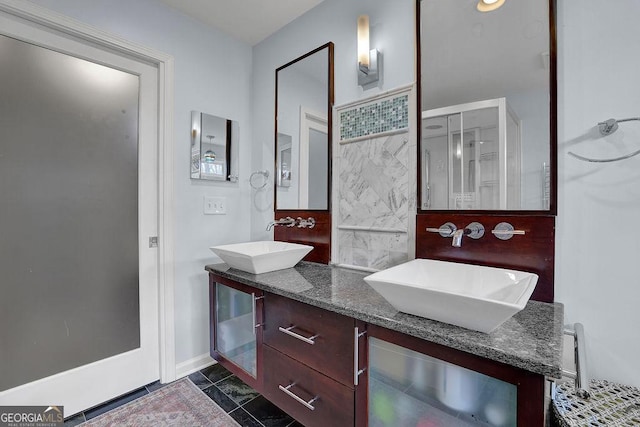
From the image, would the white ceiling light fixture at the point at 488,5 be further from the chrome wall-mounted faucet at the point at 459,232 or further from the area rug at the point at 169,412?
the area rug at the point at 169,412

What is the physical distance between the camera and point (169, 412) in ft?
5.41

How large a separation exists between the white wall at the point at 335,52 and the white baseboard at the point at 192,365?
3.20 ft

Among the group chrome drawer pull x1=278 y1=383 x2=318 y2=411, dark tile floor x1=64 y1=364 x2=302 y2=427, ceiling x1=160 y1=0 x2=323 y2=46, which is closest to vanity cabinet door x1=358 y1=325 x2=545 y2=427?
chrome drawer pull x1=278 y1=383 x2=318 y2=411

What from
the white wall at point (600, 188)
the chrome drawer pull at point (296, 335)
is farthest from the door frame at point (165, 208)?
the white wall at point (600, 188)

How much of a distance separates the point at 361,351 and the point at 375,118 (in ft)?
4.00

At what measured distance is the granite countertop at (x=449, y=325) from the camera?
736 millimetres

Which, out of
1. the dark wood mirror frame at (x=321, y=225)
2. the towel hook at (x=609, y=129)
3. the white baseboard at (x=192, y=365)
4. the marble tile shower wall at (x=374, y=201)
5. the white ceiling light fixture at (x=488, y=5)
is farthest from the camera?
the white baseboard at (x=192, y=365)

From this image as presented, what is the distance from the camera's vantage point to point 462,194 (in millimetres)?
1336

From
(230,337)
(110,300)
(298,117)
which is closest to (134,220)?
(110,300)

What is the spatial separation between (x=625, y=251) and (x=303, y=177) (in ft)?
5.28

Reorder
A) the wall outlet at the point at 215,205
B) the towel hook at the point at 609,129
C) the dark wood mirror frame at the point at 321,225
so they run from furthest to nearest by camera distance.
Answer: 1. the wall outlet at the point at 215,205
2. the dark wood mirror frame at the point at 321,225
3. the towel hook at the point at 609,129

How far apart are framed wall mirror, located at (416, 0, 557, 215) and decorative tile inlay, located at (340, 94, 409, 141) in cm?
11

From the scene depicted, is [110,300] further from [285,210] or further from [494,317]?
[494,317]

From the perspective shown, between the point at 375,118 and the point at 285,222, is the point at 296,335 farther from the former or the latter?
the point at 375,118
